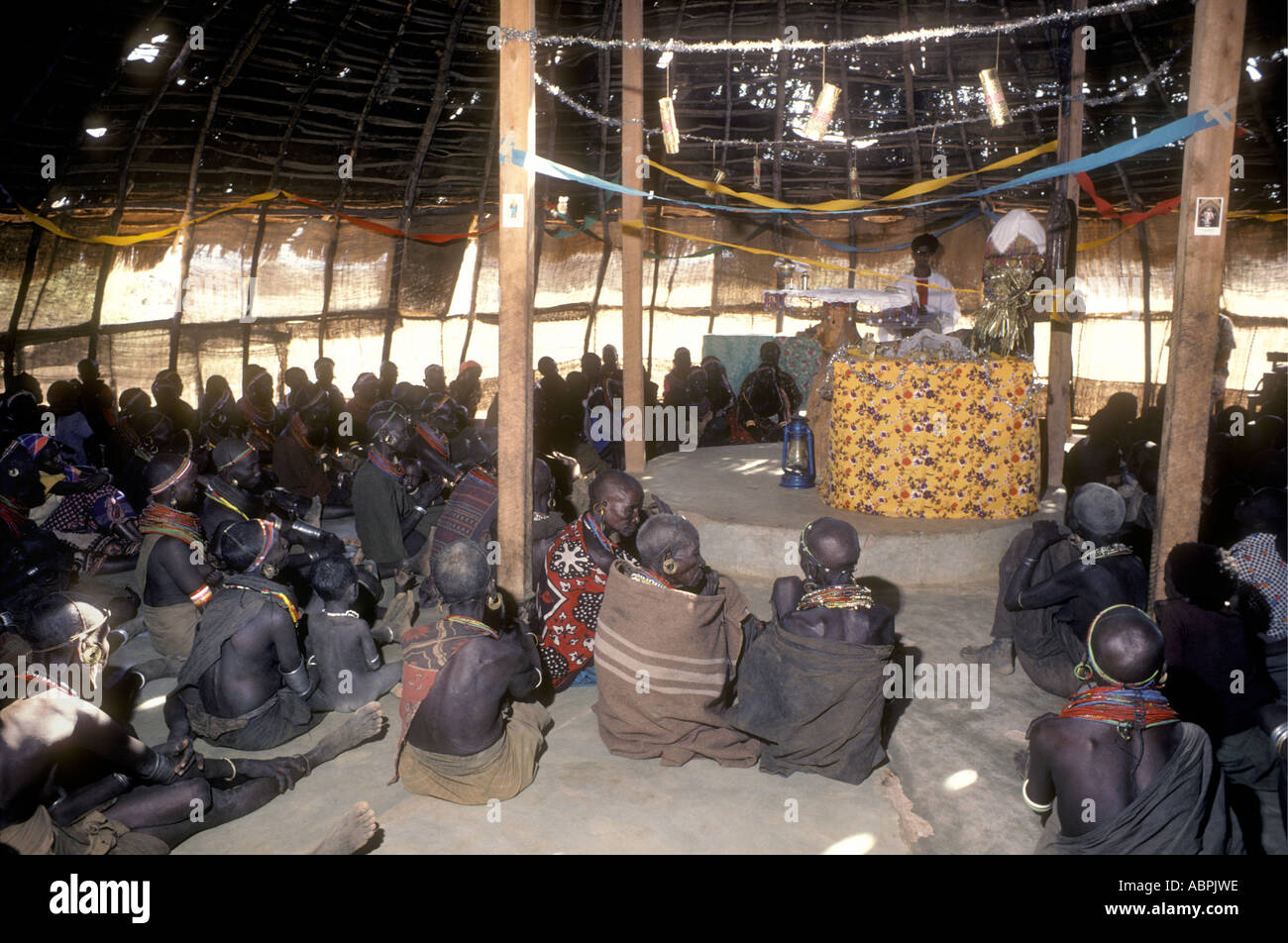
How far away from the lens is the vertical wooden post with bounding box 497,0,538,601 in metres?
4.38

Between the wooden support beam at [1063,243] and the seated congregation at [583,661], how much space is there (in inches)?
74.9

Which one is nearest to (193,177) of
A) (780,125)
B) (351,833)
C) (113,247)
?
(113,247)

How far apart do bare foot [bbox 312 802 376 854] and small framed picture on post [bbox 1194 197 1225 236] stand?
171 inches

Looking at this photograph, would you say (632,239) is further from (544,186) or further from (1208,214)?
(544,186)

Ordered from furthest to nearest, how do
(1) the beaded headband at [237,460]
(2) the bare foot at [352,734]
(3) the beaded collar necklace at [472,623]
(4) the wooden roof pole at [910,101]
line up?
1. (4) the wooden roof pole at [910,101]
2. (1) the beaded headband at [237,460]
3. (2) the bare foot at [352,734]
4. (3) the beaded collar necklace at [472,623]

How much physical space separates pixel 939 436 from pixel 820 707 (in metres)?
3.01

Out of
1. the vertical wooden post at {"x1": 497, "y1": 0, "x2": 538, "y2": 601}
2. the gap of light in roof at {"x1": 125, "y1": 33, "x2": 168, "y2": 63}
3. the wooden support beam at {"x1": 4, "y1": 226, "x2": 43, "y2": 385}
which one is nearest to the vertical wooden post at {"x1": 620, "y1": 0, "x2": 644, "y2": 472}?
the vertical wooden post at {"x1": 497, "y1": 0, "x2": 538, "y2": 601}

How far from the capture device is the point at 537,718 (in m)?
3.87

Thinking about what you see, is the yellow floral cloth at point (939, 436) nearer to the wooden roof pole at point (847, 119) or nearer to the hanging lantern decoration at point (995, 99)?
the hanging lantern decoration at point (995, 99)

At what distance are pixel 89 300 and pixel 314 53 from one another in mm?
3719

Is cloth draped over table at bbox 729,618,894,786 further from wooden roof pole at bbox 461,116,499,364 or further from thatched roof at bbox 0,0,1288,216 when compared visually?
wooden roof pole at bbox 461,116,499,364

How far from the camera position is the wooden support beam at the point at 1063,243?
274 inches

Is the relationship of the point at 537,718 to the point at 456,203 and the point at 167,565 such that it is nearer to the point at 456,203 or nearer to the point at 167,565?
the point at 167,565

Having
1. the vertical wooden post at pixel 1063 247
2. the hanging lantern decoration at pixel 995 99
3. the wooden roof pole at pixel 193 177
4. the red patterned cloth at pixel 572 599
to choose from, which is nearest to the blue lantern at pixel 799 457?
the vertical wooden post at pixel 1063 247
